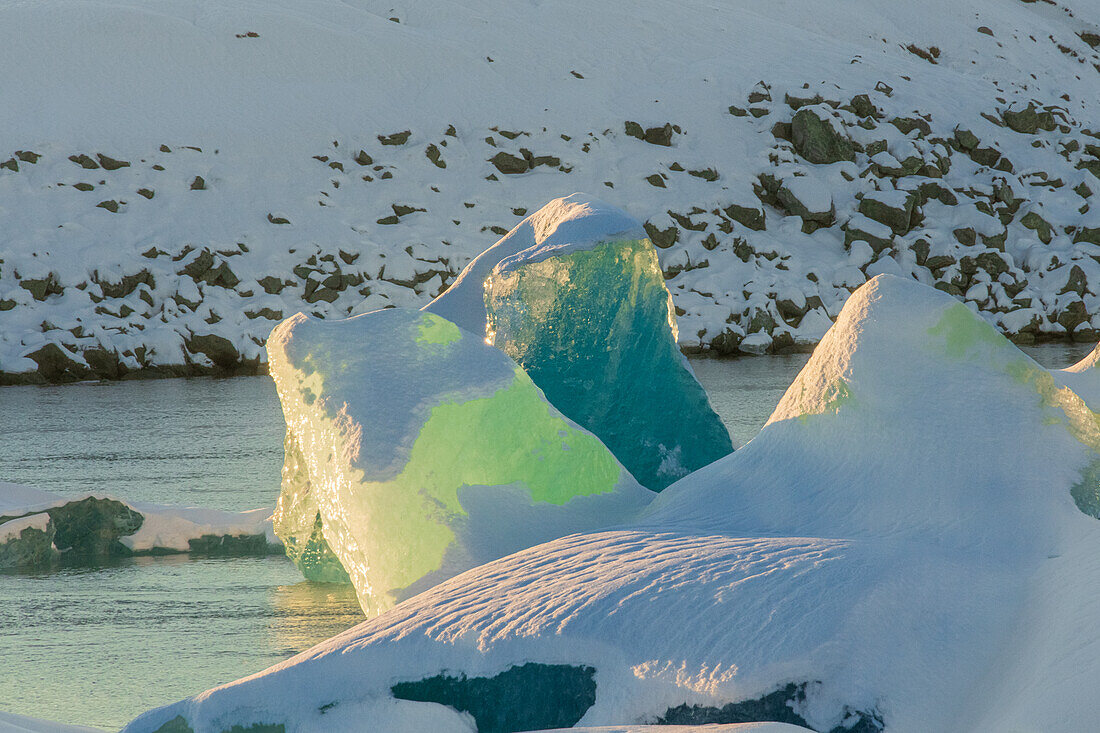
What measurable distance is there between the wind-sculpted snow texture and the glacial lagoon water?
510 millimetres

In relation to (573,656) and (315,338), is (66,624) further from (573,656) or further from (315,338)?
(573,656)

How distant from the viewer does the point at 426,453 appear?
381 centimetres

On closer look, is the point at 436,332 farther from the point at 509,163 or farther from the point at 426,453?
the point at 509,163

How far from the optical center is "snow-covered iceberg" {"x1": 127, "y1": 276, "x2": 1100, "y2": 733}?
7.78 ft

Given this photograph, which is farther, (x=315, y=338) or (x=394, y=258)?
(x=394, y=258)

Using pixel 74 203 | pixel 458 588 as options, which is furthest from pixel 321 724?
pixel 74 203

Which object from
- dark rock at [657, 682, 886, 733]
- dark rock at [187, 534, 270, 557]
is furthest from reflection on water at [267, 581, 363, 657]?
dark rock at [657, 682, 886, 733]

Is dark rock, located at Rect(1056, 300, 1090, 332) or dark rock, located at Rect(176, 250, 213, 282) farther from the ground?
dark rock, located at Rect(1056, 300, 1090, 332)

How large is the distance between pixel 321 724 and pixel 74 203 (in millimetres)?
19045

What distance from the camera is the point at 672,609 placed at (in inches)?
103

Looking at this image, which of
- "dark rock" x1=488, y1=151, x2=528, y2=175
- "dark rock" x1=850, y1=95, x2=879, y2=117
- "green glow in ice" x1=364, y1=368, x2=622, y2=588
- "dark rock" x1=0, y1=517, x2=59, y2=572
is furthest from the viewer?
"dark rock" x1=850, y1=95, x2=879, y2=117

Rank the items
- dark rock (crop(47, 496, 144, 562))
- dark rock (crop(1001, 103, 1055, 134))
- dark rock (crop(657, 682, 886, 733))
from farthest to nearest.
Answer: dark rock (crop(1001, 103, 1055, 134)) → dark rock (crop(47, 496, 144, 562)) → dark rock (crop(657, 682, 886, 733))

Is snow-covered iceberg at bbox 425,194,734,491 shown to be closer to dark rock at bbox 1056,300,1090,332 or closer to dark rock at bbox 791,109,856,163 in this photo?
dark rock at bbox 1056,300,1090,332

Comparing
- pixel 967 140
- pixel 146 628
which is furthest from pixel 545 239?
pixel 967 140
